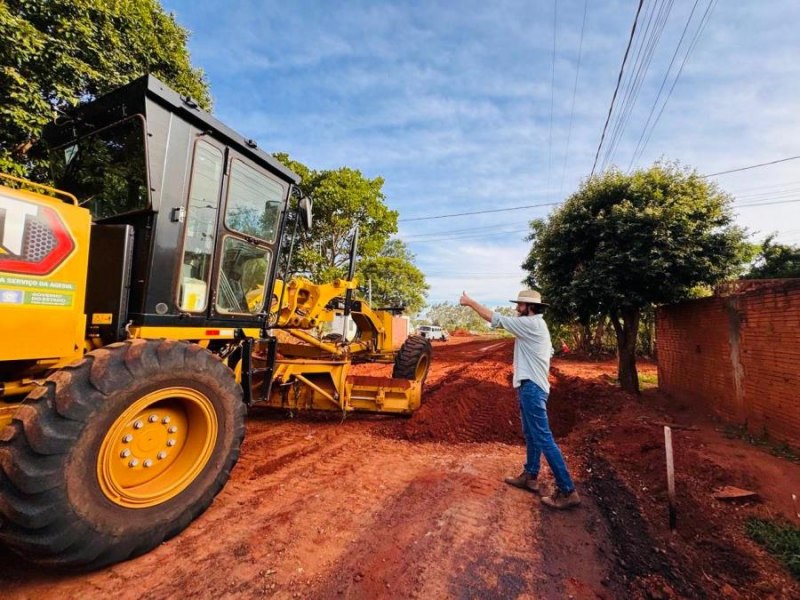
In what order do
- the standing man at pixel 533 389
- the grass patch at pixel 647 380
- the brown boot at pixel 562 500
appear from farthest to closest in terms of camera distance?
1. the grass patch at pixel 647 380
2. the standing man at pixel 533 389
3. the brown boot at pixel 562 500

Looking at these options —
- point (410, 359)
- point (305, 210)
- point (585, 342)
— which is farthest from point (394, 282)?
point (305, 210)

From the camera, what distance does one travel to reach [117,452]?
250 centimetres

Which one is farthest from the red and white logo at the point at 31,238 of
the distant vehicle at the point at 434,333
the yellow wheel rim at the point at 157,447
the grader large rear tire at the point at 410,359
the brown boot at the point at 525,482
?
the distant vehicle at the point at 434,333

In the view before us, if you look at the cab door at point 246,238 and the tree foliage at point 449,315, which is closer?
the cab door at point 246,238

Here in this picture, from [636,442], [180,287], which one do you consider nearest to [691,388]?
[636,442]

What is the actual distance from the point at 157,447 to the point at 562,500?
10.3ft

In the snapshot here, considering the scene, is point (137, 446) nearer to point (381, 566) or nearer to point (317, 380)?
point (381, 566)

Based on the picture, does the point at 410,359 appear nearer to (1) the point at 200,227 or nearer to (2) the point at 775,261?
(1) the point at 200,227

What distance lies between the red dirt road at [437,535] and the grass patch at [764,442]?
0.19 meters

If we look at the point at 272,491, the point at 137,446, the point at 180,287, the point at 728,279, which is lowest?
the point at 272,491

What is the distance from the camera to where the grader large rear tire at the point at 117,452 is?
2.03 meters

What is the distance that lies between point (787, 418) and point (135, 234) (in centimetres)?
689

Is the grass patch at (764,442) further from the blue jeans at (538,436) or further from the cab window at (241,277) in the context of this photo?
the cab window at (241,277)

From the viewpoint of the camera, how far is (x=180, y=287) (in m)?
3.23
